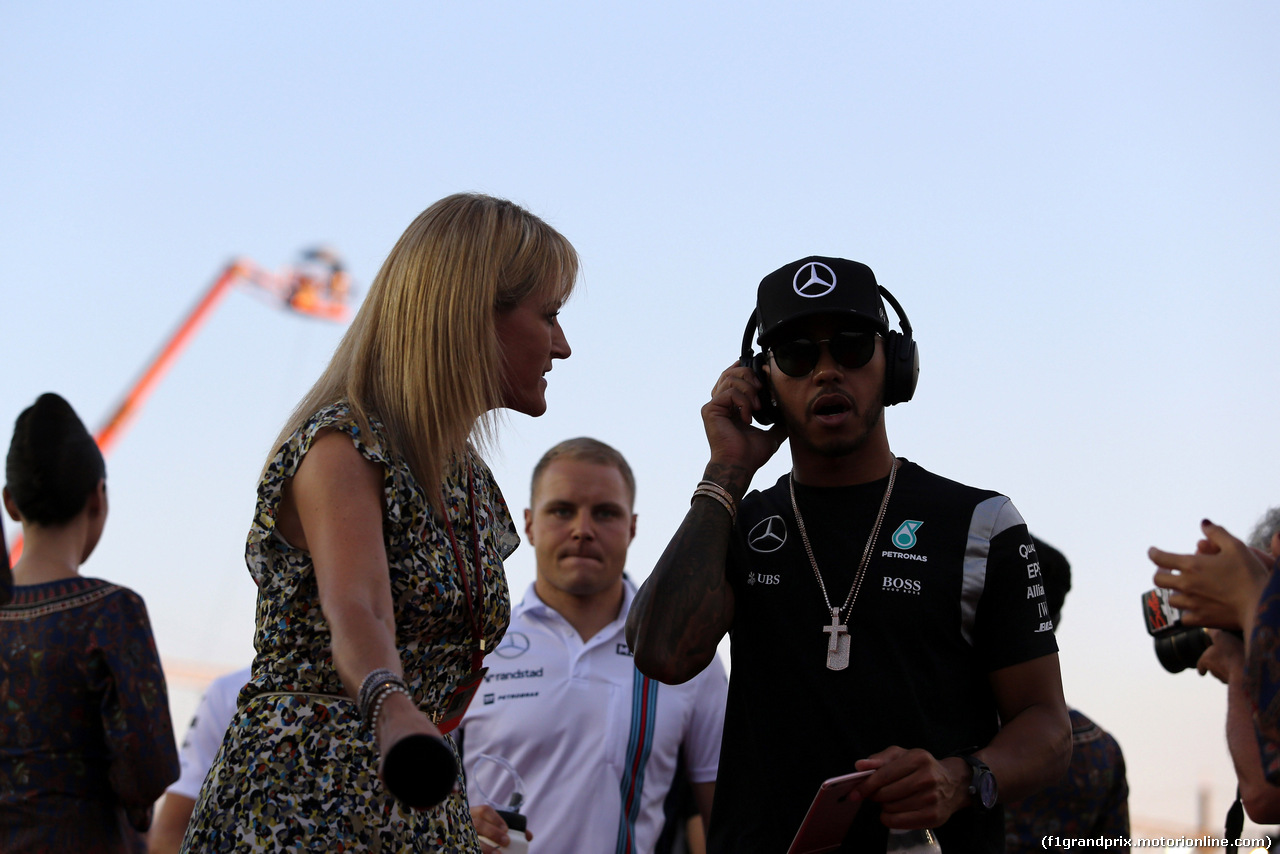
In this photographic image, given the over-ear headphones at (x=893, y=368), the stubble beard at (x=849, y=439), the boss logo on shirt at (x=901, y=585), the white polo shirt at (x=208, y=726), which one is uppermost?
the over-ear headphones at (x=893, y=368)

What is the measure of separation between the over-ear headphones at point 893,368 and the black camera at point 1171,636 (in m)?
0.97

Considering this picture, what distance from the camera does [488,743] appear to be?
429 centimetres

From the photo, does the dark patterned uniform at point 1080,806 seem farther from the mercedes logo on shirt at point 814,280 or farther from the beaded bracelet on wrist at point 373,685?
the beaded bracelet on wrist at point 373,685

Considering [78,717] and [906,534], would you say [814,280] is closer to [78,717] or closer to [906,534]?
[906,534]

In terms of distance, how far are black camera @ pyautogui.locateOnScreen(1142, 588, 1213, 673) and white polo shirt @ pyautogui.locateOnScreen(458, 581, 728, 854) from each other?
1.78 m

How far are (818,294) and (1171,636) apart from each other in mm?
1413

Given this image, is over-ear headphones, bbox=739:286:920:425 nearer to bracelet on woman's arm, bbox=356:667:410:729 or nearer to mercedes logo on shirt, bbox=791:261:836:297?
mercedes logo on shirt, bbox=791:261:836:297

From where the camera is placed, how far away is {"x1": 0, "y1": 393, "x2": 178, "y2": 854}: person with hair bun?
3.46 metres

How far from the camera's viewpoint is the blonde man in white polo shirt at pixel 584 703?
411cm

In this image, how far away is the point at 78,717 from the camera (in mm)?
3512

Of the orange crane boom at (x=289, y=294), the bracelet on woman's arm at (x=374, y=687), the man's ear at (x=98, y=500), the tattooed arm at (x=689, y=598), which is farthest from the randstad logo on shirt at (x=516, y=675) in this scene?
the orange crane boom at (x=289, y=294)

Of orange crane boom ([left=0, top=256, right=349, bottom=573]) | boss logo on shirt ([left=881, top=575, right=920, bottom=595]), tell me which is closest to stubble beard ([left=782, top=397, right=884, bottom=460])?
boss logo on shirt ([left=881, top=575, right=920, bottom=595])

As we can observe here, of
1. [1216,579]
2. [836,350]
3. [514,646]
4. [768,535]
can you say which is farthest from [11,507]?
[1216,579]

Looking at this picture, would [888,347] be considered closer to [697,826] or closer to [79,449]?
[697,826]
